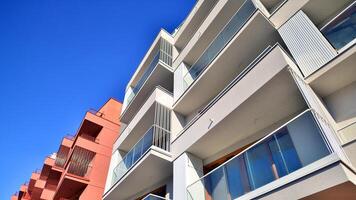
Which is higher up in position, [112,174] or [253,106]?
[112,174]

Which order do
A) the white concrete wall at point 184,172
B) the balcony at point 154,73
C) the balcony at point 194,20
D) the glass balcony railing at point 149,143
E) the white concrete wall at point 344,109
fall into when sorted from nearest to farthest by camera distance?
the white concrete wall at point 344,109 → the white concrete wall at point 184,172 → the glass balcony railing at point 149,143 → the balcony at point 154,73 → the balcony at point 194,20

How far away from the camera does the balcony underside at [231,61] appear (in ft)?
28.4

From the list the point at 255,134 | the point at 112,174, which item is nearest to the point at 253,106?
the point at 255,134

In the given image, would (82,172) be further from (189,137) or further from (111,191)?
(189,137)

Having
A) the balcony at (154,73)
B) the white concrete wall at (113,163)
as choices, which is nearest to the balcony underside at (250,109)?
the balcony at (154,73)

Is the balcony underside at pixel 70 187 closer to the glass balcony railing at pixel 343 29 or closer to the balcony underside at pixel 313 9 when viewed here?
the balcony underside at pixel 313 9

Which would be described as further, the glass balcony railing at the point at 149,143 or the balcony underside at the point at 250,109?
the glass balcony railing at the point at 149,143

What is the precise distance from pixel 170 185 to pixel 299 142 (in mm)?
6457

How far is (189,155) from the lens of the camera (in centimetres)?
881

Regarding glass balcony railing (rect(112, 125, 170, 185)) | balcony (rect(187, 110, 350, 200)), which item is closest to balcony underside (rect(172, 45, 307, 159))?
balcony (rect(187, 110, 350, 200))

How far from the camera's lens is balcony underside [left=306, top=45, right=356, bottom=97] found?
5.39 m

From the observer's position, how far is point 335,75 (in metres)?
5.57

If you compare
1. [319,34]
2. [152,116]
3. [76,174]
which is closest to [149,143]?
[152,116]

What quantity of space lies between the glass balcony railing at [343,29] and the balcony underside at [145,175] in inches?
275
